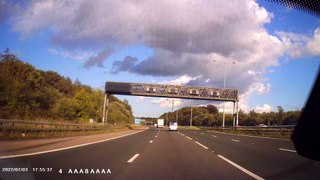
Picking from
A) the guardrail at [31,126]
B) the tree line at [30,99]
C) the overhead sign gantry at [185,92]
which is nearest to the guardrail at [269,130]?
the overhead sign gantry at [185,92]

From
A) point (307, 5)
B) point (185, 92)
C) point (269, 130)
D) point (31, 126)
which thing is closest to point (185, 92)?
point (185, 92)

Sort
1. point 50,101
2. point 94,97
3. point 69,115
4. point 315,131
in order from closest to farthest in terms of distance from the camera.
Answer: point 315,131
point 50,101
point 69,115
point 94,97

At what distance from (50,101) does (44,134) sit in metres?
44.5

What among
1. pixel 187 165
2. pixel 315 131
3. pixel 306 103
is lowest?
pixel 187 165

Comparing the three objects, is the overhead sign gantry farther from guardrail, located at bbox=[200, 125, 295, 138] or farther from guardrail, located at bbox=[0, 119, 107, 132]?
guardrail, located at bbox=[0, 119, 107, 132]

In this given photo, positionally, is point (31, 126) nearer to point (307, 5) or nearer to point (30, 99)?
point (307, 5)

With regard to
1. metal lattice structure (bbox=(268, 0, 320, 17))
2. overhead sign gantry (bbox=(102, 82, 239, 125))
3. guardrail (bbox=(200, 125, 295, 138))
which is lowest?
guardrail (bbox=(200, 125, 295, 138))

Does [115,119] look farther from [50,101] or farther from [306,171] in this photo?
[306,171]

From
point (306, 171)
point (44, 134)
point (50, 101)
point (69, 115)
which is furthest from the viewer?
point (69, 115)

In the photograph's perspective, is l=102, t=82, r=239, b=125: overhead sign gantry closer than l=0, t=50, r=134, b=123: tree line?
No

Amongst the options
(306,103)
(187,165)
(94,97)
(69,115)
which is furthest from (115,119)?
(306,103)

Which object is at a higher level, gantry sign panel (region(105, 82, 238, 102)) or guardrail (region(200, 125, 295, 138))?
gantry sign panel (region(105, 82, 238, 102))

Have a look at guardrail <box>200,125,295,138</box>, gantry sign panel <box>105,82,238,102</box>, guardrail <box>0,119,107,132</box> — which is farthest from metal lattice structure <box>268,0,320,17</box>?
gantry sign panel <box>105,82,238,102</box>

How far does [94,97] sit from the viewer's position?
Result: 105 metres
